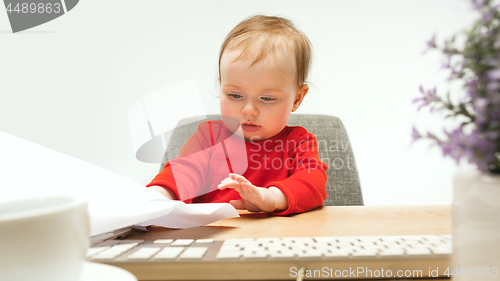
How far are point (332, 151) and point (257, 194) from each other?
0.61m

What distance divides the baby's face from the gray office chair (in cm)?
33

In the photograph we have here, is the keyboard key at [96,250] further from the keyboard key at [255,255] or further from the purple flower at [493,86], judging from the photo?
the purple flower at [493,86]

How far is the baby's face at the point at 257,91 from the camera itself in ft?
2.55

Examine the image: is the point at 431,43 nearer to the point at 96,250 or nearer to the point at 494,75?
the point at 494,75

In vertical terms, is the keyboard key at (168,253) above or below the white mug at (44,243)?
below

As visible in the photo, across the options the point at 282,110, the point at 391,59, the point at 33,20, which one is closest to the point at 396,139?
the point at 391,59

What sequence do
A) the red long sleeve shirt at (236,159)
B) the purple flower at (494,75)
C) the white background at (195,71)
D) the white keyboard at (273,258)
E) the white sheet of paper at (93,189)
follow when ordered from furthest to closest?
1. the white background at (195,71)
2. the red long sleeve shirt at (236,159)
3. the white sheet of paper at (93,189)
4. the white keyboard at (273,258)
5. the purple flower at (494,75)

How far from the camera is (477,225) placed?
22 centimetres

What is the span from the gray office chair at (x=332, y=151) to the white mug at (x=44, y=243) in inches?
35.3

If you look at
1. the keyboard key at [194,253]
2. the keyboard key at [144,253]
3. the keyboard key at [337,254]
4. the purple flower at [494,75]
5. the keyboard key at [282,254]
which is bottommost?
the keyboard key at [337,254]

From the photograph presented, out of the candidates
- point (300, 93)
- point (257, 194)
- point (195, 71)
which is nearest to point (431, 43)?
point (257, 194)

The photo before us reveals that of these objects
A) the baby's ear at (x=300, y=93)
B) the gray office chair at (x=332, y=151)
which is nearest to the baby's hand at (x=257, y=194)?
the baby's ear at (x=300, y=93)

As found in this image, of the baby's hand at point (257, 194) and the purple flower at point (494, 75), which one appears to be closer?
the purple flower at point (494, 75)

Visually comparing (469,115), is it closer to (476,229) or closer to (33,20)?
(476,229)
